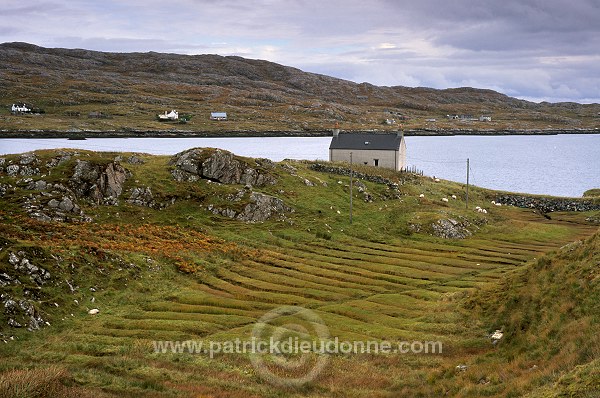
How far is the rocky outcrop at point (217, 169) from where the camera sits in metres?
92.1

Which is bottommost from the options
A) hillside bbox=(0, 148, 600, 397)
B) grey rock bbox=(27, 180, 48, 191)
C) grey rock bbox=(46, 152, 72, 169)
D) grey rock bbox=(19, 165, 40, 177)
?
hillside bbox=(0, 148, 600, 397)

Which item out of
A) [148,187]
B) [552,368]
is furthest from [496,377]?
[148,187]

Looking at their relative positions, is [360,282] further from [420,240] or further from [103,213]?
[103,213]

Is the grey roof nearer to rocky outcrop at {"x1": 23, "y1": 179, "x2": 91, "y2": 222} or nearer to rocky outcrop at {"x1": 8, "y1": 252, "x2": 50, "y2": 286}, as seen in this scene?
rocky outcrop at {"x1": 23, "y1": 179, "x2": 91, "y2": 222}

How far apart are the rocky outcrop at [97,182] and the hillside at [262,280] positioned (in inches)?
10.4

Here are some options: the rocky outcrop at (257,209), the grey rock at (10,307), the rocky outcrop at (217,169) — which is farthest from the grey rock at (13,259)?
the rocky outcrop at (217,169)

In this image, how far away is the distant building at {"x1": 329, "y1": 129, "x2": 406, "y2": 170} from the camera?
400ft

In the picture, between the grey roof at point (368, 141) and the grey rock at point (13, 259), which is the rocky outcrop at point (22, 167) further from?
the grey roof at point (368, 141)

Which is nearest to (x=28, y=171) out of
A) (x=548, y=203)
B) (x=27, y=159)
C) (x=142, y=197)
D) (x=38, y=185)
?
(x=27, y=159)

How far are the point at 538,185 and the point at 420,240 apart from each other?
101548mm

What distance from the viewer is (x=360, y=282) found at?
59.0 m

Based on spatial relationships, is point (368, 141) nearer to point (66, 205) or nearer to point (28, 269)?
point (66, 205)

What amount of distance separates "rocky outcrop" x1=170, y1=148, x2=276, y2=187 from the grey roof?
3557 centimetres

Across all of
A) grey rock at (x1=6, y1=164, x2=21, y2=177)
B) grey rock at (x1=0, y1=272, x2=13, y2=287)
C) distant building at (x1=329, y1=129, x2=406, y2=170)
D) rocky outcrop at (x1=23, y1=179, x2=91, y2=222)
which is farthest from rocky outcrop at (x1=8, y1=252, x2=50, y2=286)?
distant building at (x1=329, y1=129, x2=406, y2=170)
